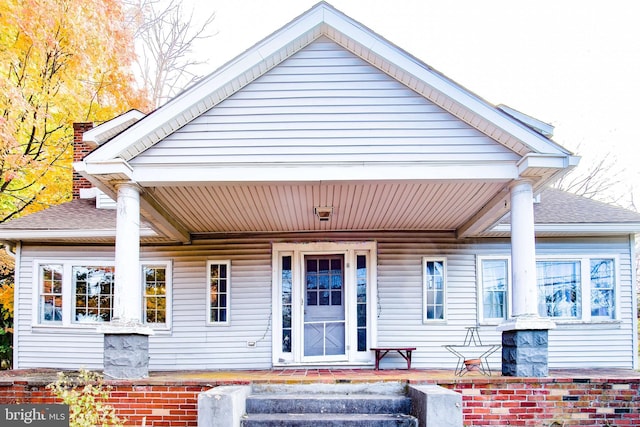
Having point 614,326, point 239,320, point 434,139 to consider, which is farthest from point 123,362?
point 614,326

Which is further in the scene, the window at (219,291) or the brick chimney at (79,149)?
the brick chimney at (79,149)

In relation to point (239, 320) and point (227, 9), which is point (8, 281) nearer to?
point (239, 320)

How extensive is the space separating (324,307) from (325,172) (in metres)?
3.69

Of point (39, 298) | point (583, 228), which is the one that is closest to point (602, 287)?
point (583, 228)

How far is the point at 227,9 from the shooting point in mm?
23547

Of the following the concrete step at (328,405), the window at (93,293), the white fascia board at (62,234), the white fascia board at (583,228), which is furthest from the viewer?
the window at (93,293)

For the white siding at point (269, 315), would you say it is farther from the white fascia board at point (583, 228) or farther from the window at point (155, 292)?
the white fascia board at point (583, 228)

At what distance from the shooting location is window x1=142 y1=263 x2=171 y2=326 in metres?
10.1

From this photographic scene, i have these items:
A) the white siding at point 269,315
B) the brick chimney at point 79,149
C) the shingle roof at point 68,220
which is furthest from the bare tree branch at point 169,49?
the white siding at point 269,315

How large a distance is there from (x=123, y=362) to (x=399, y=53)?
15.5 ft

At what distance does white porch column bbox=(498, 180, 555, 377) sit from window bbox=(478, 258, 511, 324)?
3.04 metres

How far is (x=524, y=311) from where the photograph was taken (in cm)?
661

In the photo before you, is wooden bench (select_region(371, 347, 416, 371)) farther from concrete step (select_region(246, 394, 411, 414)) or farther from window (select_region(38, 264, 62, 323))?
window (select_region(38, 264, 62, 323))

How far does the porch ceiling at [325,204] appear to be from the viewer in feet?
24.1
